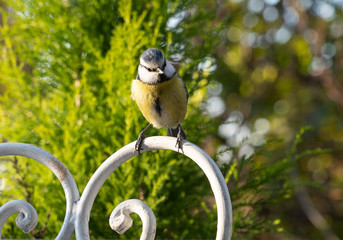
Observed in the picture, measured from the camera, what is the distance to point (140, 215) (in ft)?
1.81

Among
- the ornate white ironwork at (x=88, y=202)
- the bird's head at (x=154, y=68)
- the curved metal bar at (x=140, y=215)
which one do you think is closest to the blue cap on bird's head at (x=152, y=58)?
the bird's head at (x=154, y=68)

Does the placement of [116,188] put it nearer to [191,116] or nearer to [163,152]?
[163,152]

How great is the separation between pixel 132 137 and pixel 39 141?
0.33 metres

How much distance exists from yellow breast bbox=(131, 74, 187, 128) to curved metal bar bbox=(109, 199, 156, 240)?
0.35 m

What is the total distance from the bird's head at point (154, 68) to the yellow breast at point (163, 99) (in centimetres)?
2

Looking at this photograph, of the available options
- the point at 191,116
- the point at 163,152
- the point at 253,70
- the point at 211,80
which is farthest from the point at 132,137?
the point at 253,70

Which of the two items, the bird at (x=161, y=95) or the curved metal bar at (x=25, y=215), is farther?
the bird at (x=161, y=95)

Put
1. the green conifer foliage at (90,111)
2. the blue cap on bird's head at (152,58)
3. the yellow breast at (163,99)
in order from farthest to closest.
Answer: the green conifer foliage at (90,111) < the yellow breast at (163,99) < the blue cap on bird's head at (152,58)

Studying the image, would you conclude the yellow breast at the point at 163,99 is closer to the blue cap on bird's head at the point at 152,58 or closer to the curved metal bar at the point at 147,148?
the blue cap on bird's head at the point at 152,58

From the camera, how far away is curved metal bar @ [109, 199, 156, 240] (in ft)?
1.78

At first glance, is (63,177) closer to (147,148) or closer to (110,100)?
(147,148)

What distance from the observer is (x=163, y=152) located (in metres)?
1.04

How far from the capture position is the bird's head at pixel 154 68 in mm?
759

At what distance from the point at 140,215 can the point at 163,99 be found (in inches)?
14.6
